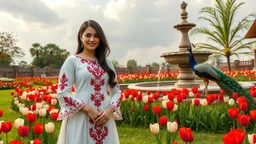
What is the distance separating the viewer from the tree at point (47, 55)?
6500 centimetres

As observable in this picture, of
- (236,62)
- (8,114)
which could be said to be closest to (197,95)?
(8,114)

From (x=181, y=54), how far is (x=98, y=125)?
5.57m

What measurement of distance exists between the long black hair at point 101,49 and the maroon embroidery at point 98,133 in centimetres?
43

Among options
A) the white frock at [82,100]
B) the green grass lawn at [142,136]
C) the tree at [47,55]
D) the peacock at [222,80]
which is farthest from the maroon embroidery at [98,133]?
the tree at [47,55]

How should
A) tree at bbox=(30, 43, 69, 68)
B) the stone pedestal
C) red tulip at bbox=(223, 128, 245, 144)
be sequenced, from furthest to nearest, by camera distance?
tree at bbox=(30, 43, 69, 68) → the stone pedestal → red tulip at bbox=(223, 128, 245, 144)

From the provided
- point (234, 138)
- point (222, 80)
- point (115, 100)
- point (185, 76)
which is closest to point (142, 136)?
point (115, 100)

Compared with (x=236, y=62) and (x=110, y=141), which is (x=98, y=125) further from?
(x=236, y=62)

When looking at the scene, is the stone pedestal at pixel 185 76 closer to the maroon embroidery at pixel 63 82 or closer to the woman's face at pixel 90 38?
the woman's face at pixel 90 38

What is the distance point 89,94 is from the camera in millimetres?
2248

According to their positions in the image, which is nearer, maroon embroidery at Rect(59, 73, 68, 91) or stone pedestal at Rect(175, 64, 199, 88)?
maroon embroidery at Rect(59, 73, 68, 91)

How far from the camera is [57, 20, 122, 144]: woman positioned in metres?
2.16

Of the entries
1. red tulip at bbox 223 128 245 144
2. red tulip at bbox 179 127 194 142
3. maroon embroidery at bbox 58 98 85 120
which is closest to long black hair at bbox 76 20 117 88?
maroon embroidery at bbox 58 98 85 120

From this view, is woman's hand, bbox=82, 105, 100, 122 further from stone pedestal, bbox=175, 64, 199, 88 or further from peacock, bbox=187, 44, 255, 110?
stone pedestal, bbox=175, 64, 199, 88

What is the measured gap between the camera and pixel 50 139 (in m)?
2.76
